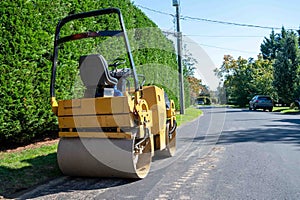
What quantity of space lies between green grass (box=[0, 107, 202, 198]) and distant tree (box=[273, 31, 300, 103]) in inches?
1121

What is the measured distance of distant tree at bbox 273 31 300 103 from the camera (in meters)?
31.4

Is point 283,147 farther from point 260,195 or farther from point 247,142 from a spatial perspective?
point 260,195

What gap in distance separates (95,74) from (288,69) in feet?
98.9

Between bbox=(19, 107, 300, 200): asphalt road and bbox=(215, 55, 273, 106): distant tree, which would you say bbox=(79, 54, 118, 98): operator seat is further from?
bbox=(215, 55, 273, 106): distant tree

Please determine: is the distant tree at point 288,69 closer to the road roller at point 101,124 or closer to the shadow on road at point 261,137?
the shadow on road at point 261,137

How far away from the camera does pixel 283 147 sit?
8148 mm

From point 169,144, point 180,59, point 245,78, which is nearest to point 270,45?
point 245,78

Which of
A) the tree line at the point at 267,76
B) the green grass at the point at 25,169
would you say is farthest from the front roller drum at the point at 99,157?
the tree line at the point at 267,76

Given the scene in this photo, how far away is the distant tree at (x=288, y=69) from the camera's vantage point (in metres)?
31.4

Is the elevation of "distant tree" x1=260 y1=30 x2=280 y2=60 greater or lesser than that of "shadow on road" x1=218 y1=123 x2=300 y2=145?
greater

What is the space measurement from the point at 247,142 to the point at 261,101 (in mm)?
21494

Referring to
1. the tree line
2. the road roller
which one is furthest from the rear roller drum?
the tree line

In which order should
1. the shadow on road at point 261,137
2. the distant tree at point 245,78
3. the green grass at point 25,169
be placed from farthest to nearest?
the distant tree at point 245,78 → the shadow on road at point 261,137 → the green grass at point 25,169

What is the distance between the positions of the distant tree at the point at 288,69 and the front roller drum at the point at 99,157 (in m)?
29.2
